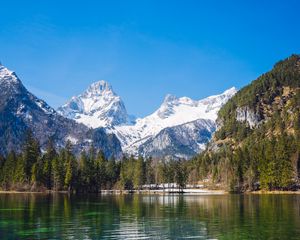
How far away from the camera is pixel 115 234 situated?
2163 inches

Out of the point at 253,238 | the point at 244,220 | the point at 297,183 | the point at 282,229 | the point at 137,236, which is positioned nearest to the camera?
the point at 253,238

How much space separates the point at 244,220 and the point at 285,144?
→ 134m

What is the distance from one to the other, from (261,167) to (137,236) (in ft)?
500

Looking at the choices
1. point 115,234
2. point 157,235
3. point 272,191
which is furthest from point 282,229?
point 272,191

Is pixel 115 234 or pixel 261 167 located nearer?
pixel 115 234

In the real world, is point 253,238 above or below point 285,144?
below

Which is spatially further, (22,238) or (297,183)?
(297,183)

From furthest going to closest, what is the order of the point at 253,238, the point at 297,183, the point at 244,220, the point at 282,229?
the point at 297,183, the point at 244,220, the point at 282,229, the point at 253,238

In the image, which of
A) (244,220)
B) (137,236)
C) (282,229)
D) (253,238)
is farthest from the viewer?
(244,220)

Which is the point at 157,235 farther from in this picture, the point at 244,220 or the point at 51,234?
the point at 244,220

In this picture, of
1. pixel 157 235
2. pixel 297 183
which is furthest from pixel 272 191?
pixel 157 235

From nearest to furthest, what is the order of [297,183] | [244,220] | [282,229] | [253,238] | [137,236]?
[253,238], [137,236], [282,229], [244,220], [297,183]

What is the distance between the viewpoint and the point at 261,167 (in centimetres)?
19625

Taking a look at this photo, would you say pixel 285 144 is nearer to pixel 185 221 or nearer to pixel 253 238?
pixel 185 221
